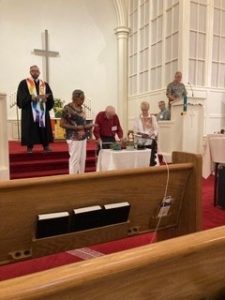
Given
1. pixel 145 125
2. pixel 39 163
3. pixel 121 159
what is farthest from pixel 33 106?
pixel 121 159

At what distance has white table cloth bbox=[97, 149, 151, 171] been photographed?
375cm

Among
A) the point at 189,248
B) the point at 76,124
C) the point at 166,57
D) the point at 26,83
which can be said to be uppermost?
the point at 166,57

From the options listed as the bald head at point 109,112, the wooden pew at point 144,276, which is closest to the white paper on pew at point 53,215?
the wooden pew at point 144,276

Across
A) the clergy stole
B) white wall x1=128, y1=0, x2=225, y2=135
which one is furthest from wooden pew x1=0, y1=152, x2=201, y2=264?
white wall x1=128, y1=0, x2=225, y2=135

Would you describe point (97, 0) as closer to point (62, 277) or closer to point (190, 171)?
point (190, 171)

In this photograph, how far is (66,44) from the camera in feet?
29.1

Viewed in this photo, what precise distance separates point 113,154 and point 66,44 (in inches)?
242

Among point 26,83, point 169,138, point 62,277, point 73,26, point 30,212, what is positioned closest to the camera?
point 62,277

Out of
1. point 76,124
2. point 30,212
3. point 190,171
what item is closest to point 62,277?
point 30,212

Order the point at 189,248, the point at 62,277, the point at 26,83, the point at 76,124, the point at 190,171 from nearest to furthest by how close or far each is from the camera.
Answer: the point at 62,277 < the point at 189,248 < the point at 190,171 < the point at 76,124 < the point at 26,83

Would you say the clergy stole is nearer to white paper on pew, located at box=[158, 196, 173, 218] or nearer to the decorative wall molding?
white paper on pew, located at box=[158, 196, 173, 218]

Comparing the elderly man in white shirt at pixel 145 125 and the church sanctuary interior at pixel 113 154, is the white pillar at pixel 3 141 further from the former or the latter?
the elderly man in white shirt at pixel 145 125

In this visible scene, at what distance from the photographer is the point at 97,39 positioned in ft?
30.1

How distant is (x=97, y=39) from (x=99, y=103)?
1898 mm
